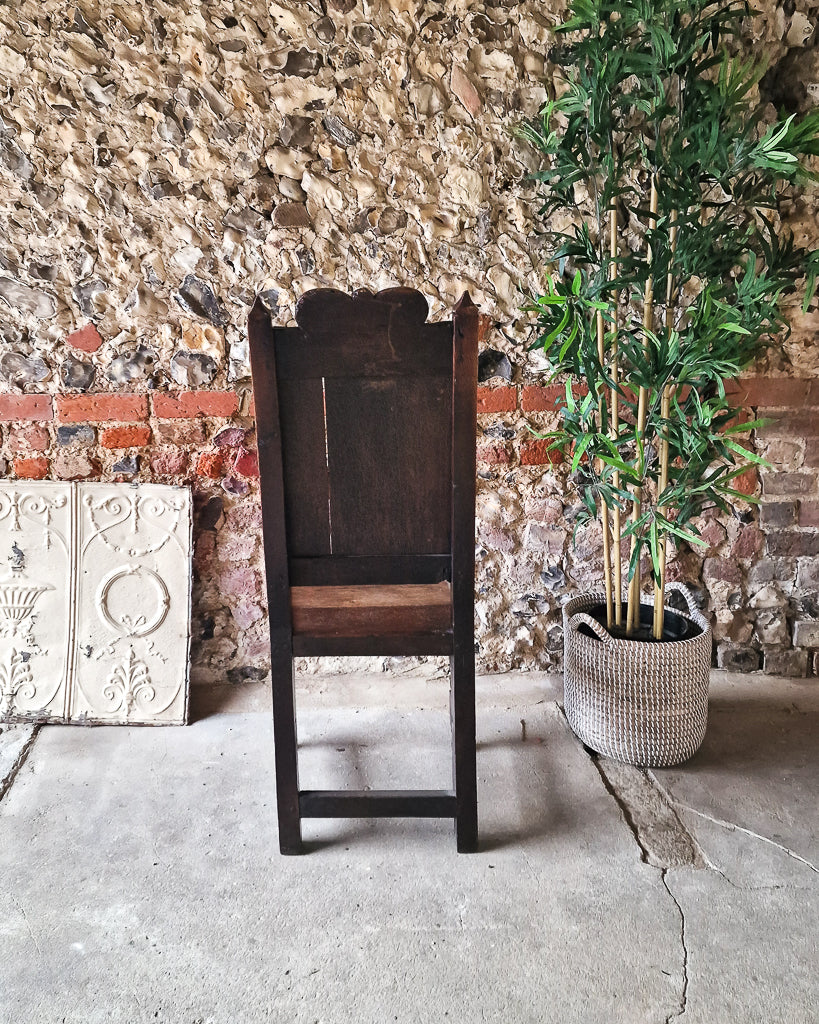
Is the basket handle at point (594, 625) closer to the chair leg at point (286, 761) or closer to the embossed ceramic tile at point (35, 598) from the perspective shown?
the chair leg at point (286, 761)

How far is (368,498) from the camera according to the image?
5.25ft

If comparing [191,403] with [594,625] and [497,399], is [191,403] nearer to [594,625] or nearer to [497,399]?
[497,399]

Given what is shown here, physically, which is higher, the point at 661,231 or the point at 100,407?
the point at 661,231

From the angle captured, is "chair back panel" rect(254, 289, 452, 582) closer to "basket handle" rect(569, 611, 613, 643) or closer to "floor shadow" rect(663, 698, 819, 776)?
"basket handle" rect(569, 611, 613, 643)

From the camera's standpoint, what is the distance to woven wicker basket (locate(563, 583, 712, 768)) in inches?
79.8

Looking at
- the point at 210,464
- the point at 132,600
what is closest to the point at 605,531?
the point at 210,464

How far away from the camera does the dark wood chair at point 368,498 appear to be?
4.94 ft

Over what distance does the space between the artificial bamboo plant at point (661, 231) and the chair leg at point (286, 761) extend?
97cm

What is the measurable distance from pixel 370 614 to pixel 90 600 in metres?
1.23

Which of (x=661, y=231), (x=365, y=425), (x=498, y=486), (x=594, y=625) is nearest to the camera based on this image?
(x=365, y=425)

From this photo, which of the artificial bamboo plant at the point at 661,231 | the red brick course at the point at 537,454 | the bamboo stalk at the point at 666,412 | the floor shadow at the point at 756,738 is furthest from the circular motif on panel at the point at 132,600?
the floor shadow at the point at 756,738

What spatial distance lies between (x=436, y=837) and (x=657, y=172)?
6.30 ft

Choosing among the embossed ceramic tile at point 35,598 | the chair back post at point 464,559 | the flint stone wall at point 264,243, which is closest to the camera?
the chair back post at point 464,559

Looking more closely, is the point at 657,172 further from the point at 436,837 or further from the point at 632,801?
the point at 436,837
